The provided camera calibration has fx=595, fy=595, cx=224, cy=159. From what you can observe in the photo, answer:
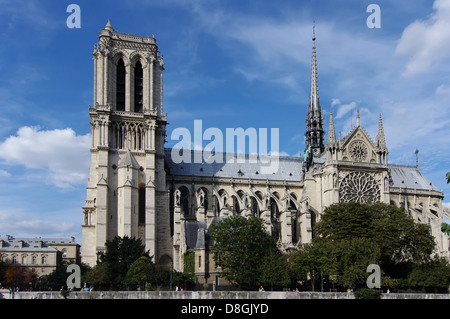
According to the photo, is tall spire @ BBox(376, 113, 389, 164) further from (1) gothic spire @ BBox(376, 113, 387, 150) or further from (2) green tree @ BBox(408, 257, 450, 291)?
(2) green tree @ BBox(408, 257, 450, 291)

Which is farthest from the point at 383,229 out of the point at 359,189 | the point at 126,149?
the point at 126,149

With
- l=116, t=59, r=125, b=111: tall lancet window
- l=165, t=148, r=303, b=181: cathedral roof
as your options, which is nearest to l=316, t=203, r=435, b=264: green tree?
l=165, t=148, r=303, b=181: cathedral roof

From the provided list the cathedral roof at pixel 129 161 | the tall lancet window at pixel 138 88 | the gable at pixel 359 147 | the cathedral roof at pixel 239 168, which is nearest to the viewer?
the cathedral roof at pixel 129 161

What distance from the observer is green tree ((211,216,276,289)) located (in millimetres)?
50219

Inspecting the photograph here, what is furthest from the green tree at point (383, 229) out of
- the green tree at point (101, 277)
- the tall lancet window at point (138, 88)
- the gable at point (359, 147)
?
the tall lancet window at point (138, 88)

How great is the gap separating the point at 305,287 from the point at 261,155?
31.3 metres

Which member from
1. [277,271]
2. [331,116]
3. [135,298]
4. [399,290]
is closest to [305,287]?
[277,271]

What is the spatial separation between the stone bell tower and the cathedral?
0.11 metres

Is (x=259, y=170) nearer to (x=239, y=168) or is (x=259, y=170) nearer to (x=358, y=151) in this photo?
(x=239, y=168)

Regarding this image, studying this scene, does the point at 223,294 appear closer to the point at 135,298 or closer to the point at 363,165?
the point at 135,298

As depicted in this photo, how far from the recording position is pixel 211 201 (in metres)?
73.4

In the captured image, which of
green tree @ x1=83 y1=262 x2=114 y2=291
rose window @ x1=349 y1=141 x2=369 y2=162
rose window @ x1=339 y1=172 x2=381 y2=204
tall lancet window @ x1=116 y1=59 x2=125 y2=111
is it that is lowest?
green tree @ x1=83 y1=262 x2=114 y2=291

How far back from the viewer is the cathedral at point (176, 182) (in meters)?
63.5

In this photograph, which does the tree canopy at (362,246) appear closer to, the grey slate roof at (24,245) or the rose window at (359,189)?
the rose window at (359,189)
